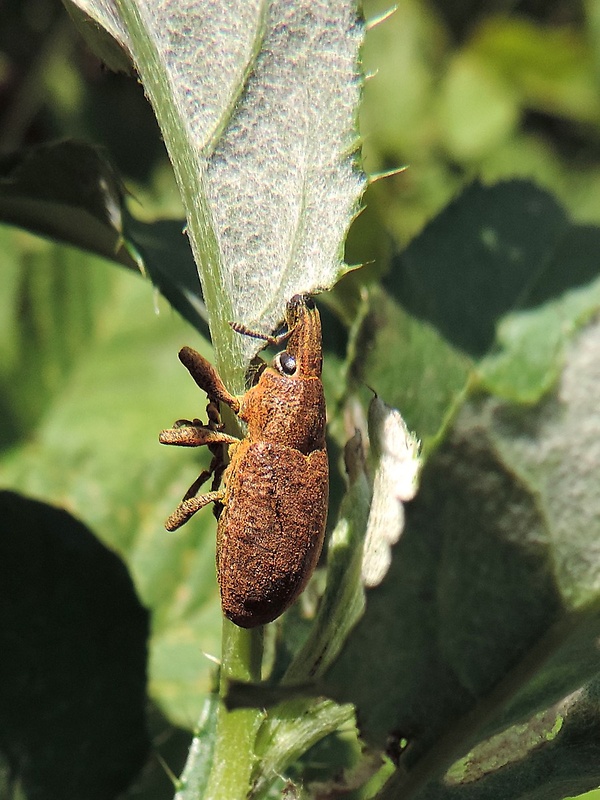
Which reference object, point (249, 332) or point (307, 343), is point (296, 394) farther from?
point (249, 332)

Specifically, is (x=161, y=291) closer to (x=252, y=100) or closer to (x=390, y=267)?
(x=252, y=100)

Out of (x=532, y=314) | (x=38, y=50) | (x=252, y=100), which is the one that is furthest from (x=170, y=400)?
(x=38, y=50)

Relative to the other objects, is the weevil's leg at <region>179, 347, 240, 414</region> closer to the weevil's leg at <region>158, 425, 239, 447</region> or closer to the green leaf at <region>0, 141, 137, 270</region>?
the weevil's leg at <region>158, 425, 239, 447</region>

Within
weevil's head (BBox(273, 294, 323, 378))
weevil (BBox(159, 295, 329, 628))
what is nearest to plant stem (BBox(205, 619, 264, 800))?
weevil (BBox(159, 295, 329, 628))

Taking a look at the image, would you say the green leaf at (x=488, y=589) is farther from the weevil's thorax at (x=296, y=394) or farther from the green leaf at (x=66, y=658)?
the green leaf at (x=66, y=658)

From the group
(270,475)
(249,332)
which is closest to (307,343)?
(270,475)
